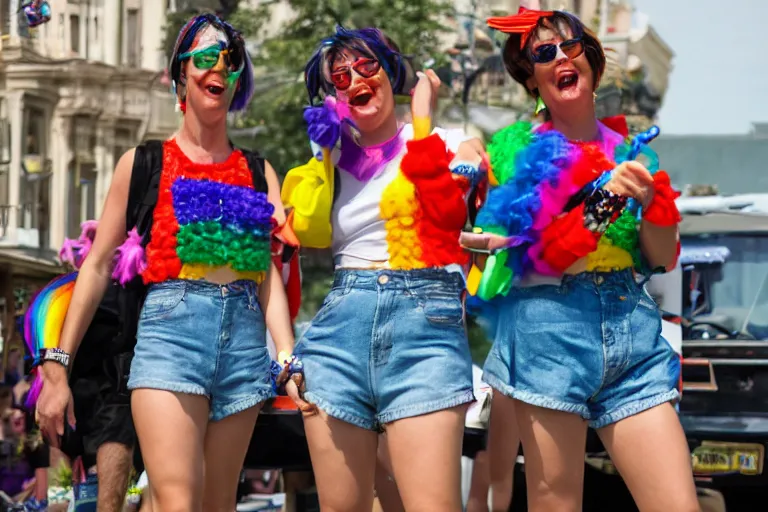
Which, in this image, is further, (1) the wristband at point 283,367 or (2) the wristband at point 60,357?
(2) the wristband at point 60,357

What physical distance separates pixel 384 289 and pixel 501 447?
141 centimetres

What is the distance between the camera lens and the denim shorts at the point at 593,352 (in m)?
5.15

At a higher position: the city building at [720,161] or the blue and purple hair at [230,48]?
the blue and purple hair at [230,48]

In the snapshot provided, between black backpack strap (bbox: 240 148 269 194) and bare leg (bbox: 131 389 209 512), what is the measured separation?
848 mm

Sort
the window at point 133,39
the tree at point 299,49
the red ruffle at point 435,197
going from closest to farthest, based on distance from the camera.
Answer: the red ruffle at point 435,197 → the tree at point 299,49 → the window at point 133,39

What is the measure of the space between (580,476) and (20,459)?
7497 mm

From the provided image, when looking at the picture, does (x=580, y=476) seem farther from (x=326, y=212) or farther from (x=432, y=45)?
(x=432, y=45)

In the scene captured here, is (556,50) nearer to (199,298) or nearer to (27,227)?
(199,298)

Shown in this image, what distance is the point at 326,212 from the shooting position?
534 centimetres

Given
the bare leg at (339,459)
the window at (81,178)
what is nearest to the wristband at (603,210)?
the bare leg at (339,459)

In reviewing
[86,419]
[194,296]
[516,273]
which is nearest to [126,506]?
[86,419]

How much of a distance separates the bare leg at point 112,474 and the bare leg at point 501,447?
75.2 inches

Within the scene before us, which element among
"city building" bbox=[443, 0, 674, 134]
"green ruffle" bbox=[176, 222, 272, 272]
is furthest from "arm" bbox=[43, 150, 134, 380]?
"city building" bbox=[443, 0, 674, 134]

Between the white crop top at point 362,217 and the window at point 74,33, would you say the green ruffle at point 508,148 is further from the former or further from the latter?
the window at point 74,33
